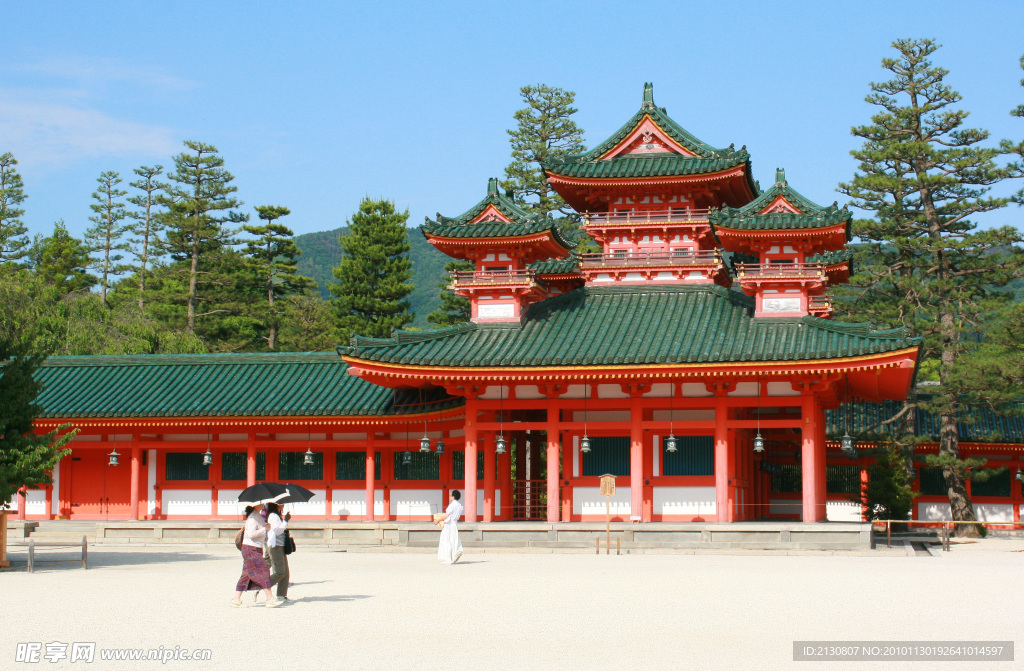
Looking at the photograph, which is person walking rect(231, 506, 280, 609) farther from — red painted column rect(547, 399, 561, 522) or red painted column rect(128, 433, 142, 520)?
red painted column rect(128, 433, 142, 520)

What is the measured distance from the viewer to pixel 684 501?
29.2 meters

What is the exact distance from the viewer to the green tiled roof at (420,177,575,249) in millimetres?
31109

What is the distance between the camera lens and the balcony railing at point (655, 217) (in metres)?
32.7

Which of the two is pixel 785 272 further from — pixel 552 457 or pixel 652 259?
pixel 552 457

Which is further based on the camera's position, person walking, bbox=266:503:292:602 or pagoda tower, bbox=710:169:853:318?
pagoda tower, bbox=710:169:853:318

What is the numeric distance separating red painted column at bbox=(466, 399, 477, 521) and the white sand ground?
6442 millimetres

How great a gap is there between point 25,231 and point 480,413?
193 ft

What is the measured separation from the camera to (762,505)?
118 ft

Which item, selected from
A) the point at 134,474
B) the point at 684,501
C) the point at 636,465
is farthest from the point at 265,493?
the point at 134,474

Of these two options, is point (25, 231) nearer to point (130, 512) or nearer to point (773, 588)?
point (130, 512)

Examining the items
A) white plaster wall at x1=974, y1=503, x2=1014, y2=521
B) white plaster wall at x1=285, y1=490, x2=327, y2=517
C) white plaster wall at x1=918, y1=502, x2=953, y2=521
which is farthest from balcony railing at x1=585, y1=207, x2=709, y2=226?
white plaster wall at x1=974, y1=503, x2=1014, y2=521

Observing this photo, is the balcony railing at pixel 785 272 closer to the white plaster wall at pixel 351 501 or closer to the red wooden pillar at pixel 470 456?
the red wooden pillar at pixel 470 456

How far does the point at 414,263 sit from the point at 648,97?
143921 millimetres

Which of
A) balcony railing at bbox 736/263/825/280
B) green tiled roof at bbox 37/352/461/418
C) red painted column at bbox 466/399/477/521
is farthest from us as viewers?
green tiled roof at bbox 37/352/461/418
